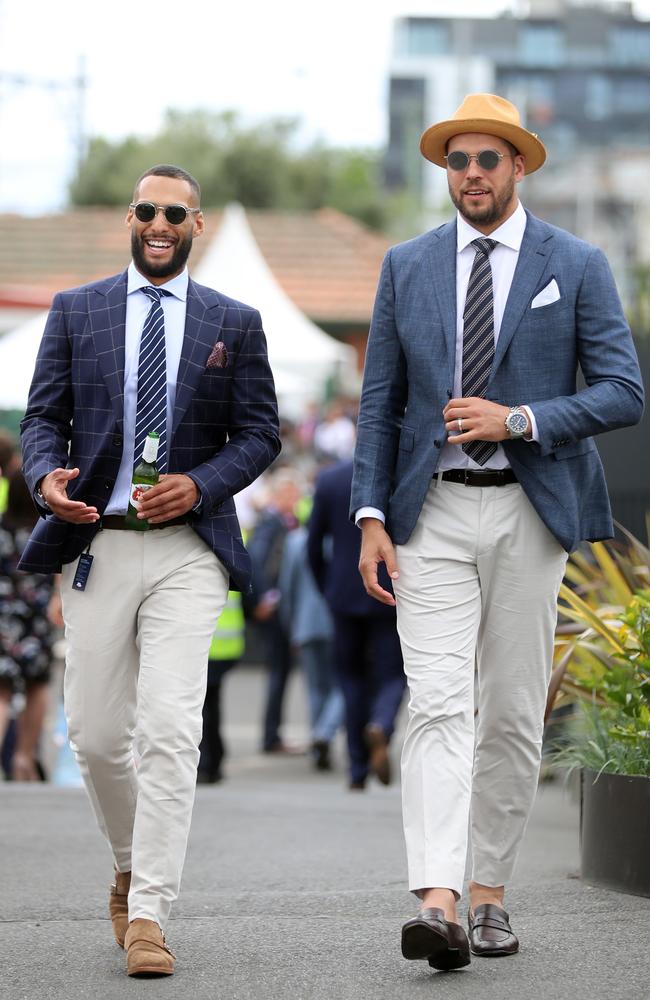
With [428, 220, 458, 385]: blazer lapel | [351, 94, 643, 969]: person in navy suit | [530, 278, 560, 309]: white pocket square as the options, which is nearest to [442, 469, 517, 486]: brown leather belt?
[351, 94, 643, 969]: person in navy suit

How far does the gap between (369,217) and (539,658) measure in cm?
6105

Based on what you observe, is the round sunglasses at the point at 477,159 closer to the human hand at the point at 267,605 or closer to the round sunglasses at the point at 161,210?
the round sunglasses at the point at 161,210

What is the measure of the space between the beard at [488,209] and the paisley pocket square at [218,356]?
0.78 m

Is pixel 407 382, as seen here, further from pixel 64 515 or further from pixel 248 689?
pixel 248 689

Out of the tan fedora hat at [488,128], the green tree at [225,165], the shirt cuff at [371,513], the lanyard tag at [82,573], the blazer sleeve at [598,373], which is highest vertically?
the green tree at [225,165]

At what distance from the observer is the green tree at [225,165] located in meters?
58.2

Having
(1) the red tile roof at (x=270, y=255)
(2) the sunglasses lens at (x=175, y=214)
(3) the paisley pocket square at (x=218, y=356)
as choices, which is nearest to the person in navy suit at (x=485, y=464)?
(3) the paisley pocket square at (x=218, y=356)

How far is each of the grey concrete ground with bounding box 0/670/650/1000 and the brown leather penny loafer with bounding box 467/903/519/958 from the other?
2.0 inches

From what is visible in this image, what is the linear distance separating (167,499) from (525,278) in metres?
1.15

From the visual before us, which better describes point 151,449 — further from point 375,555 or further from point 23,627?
point 23,627

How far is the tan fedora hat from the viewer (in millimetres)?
4914

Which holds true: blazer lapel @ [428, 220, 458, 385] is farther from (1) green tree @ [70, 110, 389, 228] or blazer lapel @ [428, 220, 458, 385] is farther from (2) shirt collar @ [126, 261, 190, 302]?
(1) green tree @ [70, 110, 389, 228]

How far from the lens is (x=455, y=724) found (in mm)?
4652

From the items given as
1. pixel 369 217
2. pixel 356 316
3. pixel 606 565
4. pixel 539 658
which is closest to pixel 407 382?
pixel 539 658
